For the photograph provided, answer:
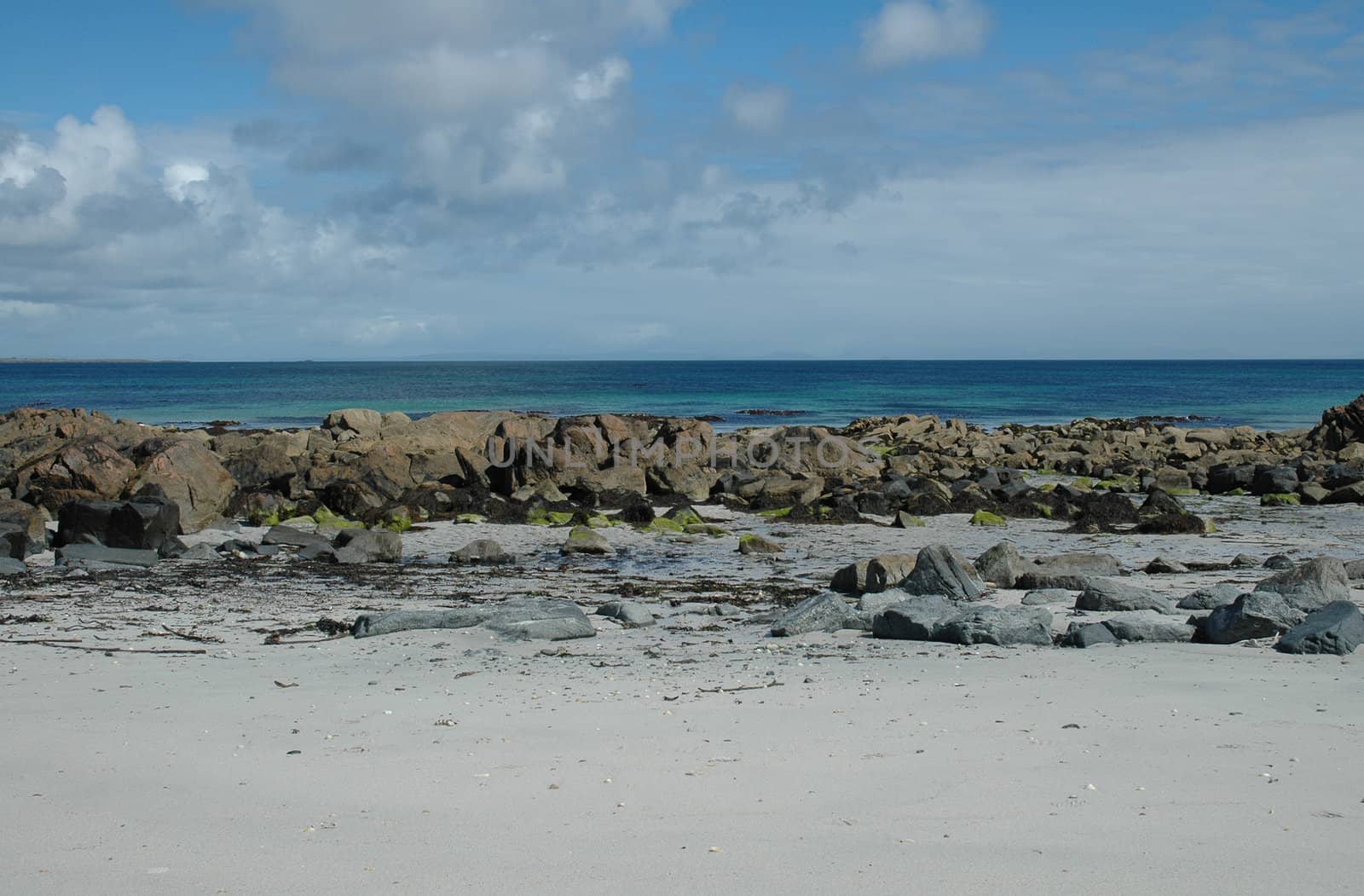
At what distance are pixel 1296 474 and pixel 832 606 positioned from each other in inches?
707

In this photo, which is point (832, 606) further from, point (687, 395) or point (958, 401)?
point (687, 395)

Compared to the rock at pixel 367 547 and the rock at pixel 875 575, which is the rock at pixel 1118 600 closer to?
the rock at pixel 875 575

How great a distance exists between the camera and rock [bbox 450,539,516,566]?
13719 millimetres

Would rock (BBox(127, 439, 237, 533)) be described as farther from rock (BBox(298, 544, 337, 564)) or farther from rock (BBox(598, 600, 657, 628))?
rock (BBox(598, 600, 657, 628))

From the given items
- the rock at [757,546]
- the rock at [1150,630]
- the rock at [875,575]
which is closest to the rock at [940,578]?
the rock at [875,575]

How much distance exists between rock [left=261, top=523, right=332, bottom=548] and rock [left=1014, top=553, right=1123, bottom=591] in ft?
27.0

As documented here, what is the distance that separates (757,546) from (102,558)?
762 centimetres

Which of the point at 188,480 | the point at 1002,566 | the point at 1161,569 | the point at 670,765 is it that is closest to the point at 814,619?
the point at 1002,566

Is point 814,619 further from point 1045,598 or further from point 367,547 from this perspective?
point 367,547

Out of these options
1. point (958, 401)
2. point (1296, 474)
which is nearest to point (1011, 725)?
point (1296, 474)

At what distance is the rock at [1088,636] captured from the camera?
7852mm

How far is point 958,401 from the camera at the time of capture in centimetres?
7581

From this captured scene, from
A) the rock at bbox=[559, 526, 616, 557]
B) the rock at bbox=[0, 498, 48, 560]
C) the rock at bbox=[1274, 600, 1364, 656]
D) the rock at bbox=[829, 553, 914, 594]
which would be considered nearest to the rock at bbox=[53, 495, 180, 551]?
the rock at bbox=[0, 498, 48, 560]

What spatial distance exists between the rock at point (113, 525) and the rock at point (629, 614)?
6.77 meters
